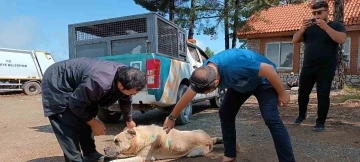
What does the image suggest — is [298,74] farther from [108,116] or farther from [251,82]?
[251,82]

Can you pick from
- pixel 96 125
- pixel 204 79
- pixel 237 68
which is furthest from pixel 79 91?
pixel 237 68

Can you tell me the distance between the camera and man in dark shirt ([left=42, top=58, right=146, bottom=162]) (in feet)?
8.46

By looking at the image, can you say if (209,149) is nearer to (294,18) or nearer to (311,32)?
(311,32)

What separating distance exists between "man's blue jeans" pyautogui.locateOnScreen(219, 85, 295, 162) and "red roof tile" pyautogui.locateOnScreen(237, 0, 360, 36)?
13245 mm

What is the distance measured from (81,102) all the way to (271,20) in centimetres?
1584

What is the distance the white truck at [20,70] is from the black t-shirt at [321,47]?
13.8 m

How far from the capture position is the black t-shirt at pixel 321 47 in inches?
173

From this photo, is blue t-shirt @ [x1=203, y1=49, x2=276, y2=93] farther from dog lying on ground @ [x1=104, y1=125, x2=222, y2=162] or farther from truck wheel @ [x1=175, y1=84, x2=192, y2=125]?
truck wheel @ [x1=175, y1=84, x2=192, y2=125]

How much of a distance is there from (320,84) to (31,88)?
553 inches

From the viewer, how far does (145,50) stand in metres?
5.25

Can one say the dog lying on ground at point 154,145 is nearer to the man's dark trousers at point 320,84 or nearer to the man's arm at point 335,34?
the man's dark trousers at point 320,84

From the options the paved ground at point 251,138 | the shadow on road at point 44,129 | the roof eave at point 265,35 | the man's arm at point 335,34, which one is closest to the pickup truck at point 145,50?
the paved ground at point 251,138

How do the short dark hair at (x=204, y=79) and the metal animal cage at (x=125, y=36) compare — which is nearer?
the short dark hair at (x=204, y=79)

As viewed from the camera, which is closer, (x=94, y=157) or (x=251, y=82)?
(x=251, y=82)
